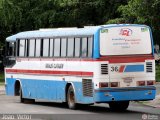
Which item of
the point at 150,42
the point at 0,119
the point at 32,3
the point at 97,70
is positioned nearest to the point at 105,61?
the point at 97,70

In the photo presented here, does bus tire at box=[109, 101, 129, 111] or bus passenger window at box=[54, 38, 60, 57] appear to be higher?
bus passenger window at box=[54, 38, 60, 57]

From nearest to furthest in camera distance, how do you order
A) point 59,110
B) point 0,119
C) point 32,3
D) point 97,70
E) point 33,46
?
point 0,119 < point 97,70 < point 59,110 < point 33,46 < point 32,3

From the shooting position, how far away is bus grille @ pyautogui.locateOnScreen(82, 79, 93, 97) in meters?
20.7

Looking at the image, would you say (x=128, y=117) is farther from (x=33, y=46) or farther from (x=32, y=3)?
(x=32, y=3)

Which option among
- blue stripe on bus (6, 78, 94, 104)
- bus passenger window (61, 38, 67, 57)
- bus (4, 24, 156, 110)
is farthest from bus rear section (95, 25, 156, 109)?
bus passenger window (61, 38, 67, 57)

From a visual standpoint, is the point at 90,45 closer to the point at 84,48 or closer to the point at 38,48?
the point at 84,48

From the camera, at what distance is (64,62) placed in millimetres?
22750

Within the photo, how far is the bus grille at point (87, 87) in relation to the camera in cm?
2070

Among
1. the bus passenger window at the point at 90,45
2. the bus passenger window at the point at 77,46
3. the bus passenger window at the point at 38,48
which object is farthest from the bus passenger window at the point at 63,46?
the bus passenger window at the point at 38,48

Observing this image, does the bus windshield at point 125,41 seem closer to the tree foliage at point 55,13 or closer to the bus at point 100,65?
the bus at point 100,65

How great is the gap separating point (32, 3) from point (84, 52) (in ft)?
123

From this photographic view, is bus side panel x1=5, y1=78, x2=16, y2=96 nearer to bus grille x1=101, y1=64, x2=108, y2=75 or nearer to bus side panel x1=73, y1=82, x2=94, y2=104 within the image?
bus side panel x1=73, y1=82, x2=94, y2=104

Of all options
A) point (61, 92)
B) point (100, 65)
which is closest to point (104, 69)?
point (100, 65)

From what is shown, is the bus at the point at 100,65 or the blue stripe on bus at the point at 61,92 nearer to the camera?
the blue stripe on bus at the point at 61,92
